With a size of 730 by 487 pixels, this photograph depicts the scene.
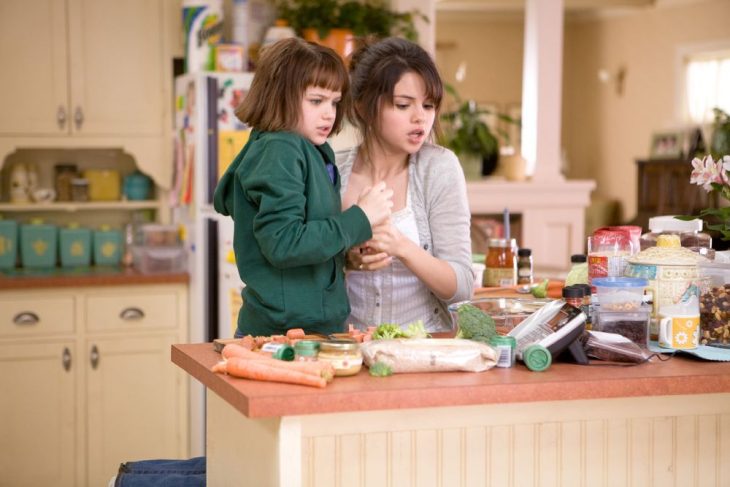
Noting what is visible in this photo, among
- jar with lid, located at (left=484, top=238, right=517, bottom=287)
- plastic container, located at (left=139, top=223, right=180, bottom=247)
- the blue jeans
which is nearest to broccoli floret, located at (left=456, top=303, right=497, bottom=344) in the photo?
the blue jeans

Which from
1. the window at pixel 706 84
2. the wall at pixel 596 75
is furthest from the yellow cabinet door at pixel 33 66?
the wall at pixel 596 75

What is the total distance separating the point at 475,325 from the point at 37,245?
3.21 m

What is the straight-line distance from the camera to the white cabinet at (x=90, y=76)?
4.56m

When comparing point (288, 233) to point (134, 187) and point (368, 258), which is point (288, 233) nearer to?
point (368, 258)

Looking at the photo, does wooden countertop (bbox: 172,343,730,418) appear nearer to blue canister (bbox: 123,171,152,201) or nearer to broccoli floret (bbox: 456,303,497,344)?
broccoli floret (bbox: 456,303,497,344)

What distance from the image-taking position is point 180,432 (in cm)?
454

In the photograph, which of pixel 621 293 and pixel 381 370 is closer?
pixel 381 370

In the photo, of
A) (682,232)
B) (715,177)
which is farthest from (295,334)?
(682,232)

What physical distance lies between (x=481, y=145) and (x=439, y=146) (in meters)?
3.77

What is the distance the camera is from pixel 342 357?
5.73 feet

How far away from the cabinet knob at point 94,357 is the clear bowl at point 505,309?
2541 millimetres

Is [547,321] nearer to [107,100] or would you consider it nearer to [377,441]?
[377,441]

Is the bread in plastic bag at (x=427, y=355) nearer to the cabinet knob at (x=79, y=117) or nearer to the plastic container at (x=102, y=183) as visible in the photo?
the cabinet knob at (x=79, y=117)

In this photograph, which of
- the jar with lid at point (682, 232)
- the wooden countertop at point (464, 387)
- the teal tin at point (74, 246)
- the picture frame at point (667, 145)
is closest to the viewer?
the wooden countertop at point (464, 387)
